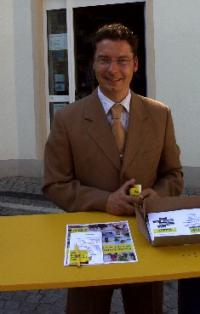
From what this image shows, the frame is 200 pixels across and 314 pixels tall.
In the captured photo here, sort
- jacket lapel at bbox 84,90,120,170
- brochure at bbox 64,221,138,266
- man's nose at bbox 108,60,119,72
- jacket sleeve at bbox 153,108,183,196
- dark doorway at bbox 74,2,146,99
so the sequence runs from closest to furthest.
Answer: brochure at bbox 64,221,138,266
man's nose at bbox 108,60,119,72
jacket lapel at bbox 84,90,120,170
jacket sleeve at bbox 153,108,183,196
dark doorway at bbox 74,2,146,99

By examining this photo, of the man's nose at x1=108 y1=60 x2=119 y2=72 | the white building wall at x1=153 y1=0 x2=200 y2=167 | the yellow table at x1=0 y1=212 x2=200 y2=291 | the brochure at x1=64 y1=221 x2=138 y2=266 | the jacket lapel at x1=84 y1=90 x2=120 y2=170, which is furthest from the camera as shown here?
the white building wall at x1=153 y1=0 x2=200 y2=167

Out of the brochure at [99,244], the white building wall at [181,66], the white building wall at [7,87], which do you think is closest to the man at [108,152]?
the brochure at [99,244]

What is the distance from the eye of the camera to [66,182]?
8.55 feet

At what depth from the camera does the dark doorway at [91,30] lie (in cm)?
802

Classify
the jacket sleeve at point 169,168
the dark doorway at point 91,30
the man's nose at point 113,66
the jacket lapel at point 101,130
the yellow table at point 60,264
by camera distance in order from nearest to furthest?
the yellow table at point 60,264
the man's nose at point 113,66
the jacket lapel at point 101,130
the jacket sleeve at point 169,168
the dark doorway at point 91,30

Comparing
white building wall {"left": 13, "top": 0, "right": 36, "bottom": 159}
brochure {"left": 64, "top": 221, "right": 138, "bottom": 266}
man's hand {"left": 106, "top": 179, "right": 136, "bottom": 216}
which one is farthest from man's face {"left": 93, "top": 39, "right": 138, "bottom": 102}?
white building wall {"left": 13, "top": 0, "right": 36, "bottom": 159}

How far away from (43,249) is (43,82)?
248 inches

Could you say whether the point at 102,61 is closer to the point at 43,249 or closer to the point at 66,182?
the point at 66,182

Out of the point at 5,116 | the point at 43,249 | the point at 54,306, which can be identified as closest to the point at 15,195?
the point at 5,116

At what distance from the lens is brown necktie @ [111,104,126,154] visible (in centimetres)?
258

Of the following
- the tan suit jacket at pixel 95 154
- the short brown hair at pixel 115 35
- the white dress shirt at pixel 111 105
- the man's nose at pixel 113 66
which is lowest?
the tan suit jacket at pixel 95 154

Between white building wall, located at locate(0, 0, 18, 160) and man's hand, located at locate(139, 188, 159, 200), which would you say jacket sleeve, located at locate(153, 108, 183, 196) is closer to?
man's hand, located at locate(139, 188, 159, 200)

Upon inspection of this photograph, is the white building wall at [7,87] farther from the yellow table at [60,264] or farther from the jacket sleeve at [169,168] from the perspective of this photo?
the yellow table at [60,264]

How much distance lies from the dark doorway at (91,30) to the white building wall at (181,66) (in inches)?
27.1
